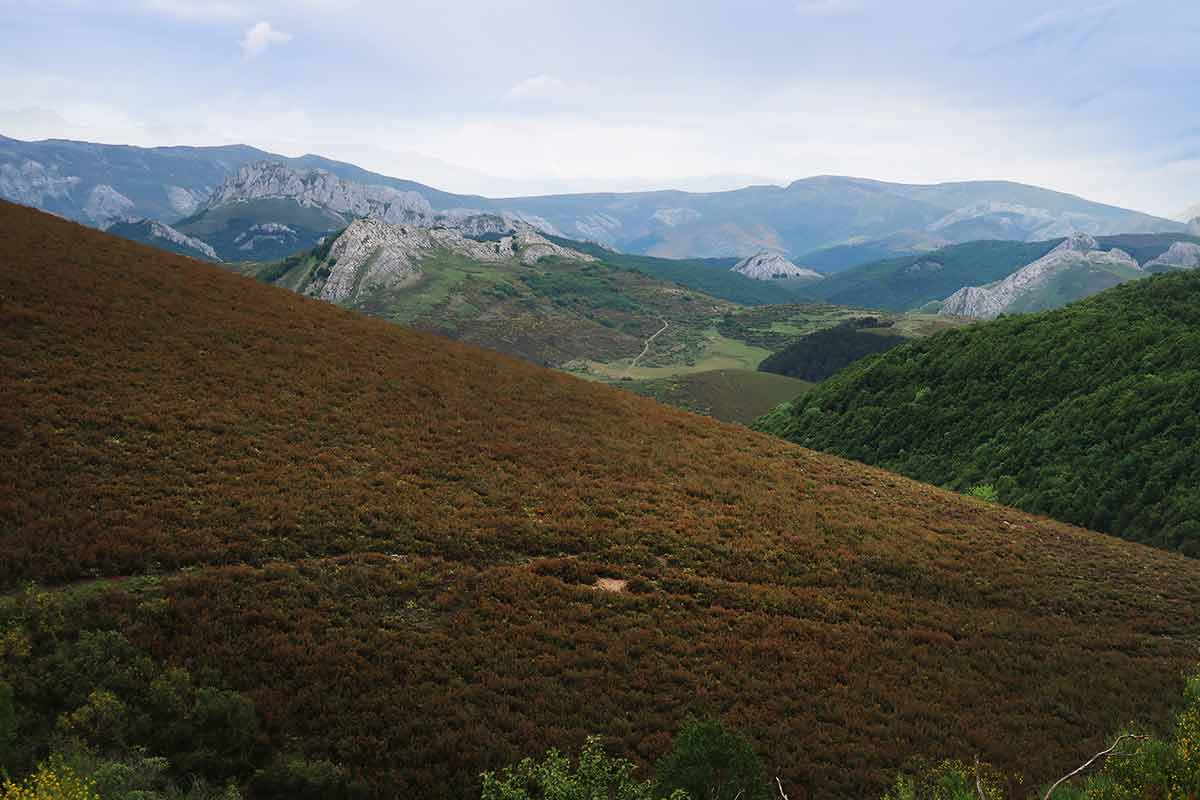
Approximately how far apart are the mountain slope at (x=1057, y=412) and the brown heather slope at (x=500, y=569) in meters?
10.5

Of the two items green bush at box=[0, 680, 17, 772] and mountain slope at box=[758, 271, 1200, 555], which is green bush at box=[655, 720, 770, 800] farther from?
mountain slope at box=[758, 271, 1200, 555]

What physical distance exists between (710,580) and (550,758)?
11858 millimetres

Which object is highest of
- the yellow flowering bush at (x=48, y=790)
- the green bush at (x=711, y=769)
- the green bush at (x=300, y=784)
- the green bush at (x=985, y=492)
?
the yellow flowering bush at (x=48, y=790)

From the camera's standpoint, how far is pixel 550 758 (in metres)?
13.7

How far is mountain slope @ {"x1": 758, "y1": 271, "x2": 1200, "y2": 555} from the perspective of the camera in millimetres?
42188

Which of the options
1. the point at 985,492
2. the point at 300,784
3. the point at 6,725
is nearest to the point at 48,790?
the point at 6,725

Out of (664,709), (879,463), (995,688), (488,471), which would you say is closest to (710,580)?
(664,709)

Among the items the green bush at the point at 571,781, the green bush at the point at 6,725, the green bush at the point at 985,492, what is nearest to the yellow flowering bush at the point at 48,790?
the green bush at the point at 6,725

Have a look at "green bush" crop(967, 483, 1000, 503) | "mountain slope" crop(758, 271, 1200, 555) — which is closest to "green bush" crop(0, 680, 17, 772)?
"mountain slope" crop(758, 271, 1200, 555)

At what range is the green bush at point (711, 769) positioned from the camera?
38.9 ft

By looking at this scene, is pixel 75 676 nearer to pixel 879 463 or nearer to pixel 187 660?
pixel 187 660

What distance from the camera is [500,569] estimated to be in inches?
896

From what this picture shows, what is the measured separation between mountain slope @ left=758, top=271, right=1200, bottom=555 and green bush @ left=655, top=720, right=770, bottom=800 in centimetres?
3678

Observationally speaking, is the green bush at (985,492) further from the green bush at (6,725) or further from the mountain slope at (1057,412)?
the green bush at (6,725)
